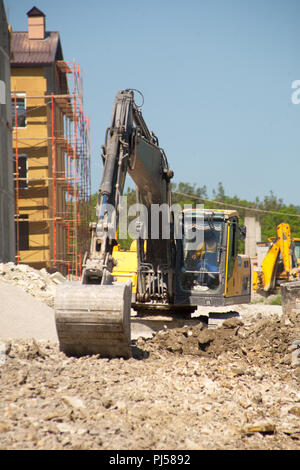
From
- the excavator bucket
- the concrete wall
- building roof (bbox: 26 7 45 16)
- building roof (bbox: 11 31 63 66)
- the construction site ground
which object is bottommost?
the construction site ground

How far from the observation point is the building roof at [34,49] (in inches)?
1231

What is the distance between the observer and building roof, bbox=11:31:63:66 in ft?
103

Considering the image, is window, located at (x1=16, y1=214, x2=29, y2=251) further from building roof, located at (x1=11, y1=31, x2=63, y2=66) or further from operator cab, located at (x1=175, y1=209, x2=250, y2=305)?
operator cab, located at (x1=175, y1=209, x2=250, y2=305)

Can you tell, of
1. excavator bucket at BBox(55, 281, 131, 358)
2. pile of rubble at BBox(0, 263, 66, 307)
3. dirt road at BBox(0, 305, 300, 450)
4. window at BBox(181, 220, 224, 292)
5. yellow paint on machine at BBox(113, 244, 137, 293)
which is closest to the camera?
dirt road at BBox(0, 305, 300, 450)

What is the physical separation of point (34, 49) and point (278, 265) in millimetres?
17558

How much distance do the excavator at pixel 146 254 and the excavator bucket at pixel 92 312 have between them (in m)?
0.01

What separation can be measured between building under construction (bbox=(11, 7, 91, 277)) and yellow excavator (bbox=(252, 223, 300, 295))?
9.94 m

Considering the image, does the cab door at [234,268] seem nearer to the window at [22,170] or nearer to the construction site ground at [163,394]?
the construction site ground at [163,394]

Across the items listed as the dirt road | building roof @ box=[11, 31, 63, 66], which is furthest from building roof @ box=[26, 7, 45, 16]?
the dirt road

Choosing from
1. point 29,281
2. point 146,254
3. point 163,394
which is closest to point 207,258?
point 146,254

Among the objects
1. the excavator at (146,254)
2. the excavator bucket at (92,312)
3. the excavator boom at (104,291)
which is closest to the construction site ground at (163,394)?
the excavator boom at (104,291)

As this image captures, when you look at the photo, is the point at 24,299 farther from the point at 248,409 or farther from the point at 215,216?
the point at 248,409

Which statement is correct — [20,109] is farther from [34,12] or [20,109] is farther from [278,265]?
[278,265]

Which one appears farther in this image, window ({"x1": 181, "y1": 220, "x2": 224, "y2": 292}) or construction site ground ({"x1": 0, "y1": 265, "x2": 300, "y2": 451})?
window ({"x1": 181, "y1": 220, "x2": 224, "y2": 292})
